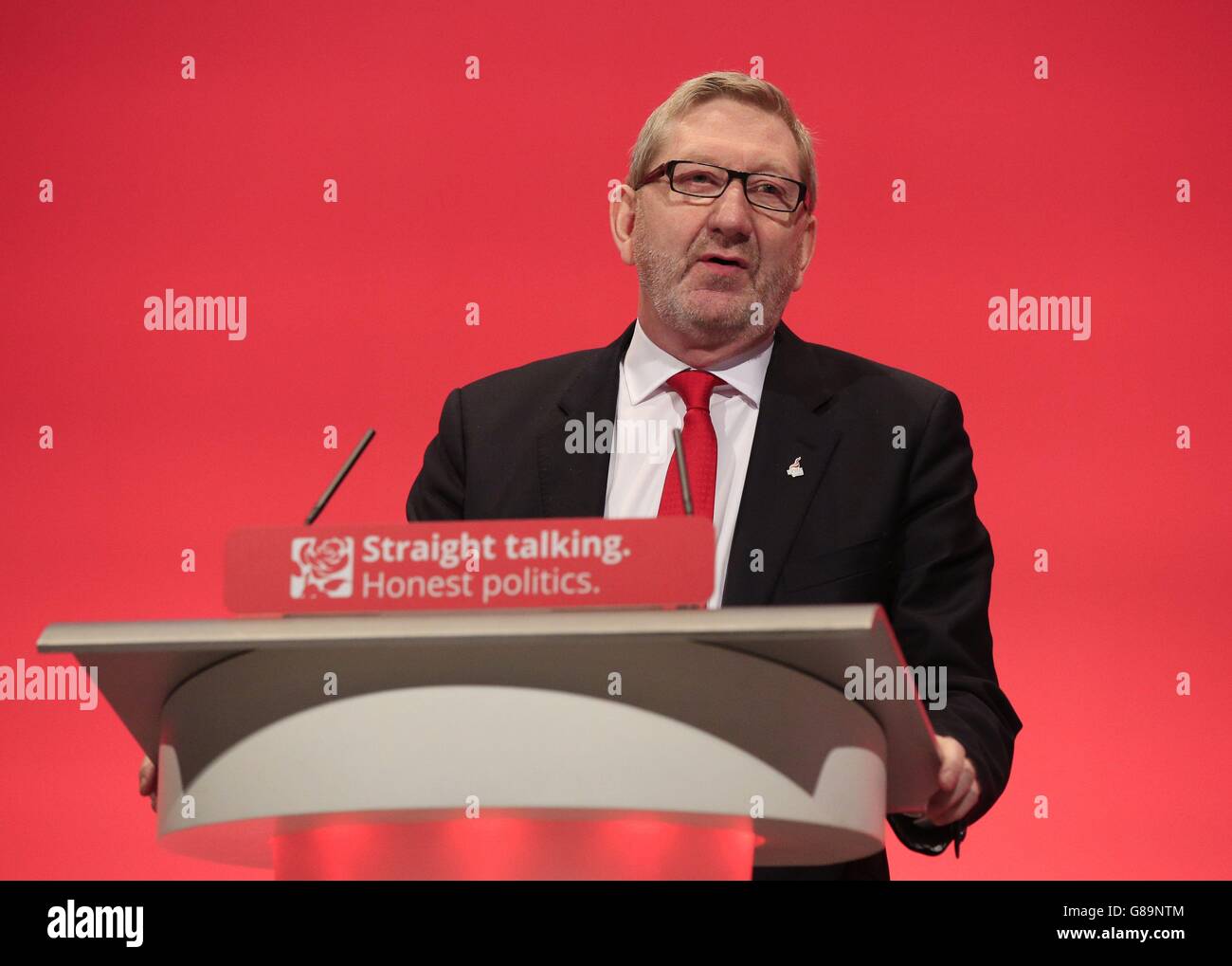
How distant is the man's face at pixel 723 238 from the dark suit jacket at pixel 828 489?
0.30 ft

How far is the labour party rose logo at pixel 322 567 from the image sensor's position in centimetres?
131

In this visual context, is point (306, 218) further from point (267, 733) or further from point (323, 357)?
point (267, 733)

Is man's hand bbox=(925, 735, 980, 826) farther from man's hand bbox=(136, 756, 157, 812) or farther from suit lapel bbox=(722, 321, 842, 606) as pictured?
man's hand bbox=(136, 756, 157, 812)

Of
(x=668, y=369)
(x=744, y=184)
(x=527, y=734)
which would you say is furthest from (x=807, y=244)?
(x=527, y=734)

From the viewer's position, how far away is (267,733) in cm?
127

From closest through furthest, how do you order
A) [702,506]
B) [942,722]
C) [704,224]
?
[942,722]
[702,506]
[704,224]

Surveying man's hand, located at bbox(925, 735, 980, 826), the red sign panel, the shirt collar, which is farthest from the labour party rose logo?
the shirt collar

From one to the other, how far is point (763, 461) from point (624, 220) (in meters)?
0.62

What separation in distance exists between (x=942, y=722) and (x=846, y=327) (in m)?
1.42

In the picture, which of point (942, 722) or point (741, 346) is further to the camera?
point (741, 346)

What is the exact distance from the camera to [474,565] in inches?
50.9

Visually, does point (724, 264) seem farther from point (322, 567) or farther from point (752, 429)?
point (322, 567)

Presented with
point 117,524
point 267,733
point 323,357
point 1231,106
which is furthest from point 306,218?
point 267,733

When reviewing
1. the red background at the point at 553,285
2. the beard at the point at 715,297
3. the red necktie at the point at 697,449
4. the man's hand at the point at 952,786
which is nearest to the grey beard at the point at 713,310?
the beard at the point at 715,297
